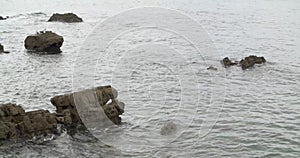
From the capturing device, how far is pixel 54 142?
57.8 ft

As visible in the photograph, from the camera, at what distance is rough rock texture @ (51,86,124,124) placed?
19.6 metres

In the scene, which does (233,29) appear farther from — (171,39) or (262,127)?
(262,127)

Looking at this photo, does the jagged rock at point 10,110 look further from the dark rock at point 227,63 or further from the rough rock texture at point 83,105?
the dark rock at point 227,63

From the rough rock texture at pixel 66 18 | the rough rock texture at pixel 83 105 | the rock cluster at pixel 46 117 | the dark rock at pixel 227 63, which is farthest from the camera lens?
the rough rock texture at pixel 66 18

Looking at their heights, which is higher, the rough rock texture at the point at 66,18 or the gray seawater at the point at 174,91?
the rough rock texture at the point at 66,18

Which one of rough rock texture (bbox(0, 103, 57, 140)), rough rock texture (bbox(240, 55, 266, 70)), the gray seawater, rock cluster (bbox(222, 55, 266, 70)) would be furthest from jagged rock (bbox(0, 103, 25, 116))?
rough rock texture (bbox(240, 55, 266, 70))

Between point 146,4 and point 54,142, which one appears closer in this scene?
point 54,142

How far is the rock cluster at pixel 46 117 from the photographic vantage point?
58.2 ft

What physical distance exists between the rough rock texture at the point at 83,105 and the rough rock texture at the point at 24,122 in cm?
94

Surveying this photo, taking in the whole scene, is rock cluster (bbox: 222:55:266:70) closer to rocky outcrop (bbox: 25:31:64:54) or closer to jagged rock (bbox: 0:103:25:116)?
rocky outcrop (bbox: 25:31:64:54)

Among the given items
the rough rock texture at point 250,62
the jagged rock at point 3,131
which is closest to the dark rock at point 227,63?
the rough rock texture at point 250,62

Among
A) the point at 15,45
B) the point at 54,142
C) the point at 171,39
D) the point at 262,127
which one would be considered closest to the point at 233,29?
the point at 171,39

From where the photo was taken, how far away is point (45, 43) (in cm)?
3806

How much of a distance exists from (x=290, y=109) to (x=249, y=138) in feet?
18.0
